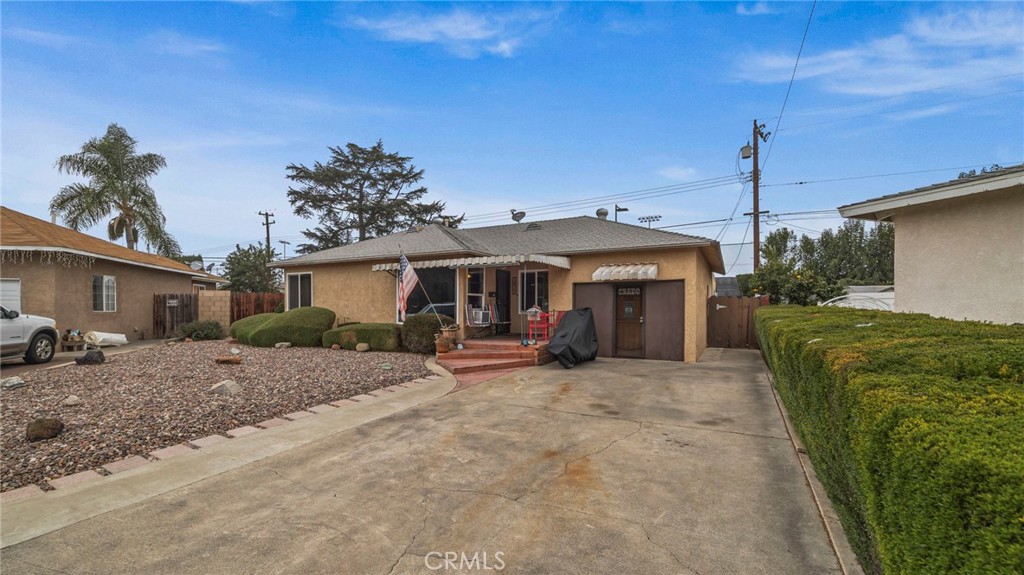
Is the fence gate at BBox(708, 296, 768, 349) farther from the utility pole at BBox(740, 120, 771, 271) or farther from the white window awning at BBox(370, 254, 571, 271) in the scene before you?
the white window awning at BBox(370, 254, 571, 271)

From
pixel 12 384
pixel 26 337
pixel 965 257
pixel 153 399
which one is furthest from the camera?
pixel 26 337

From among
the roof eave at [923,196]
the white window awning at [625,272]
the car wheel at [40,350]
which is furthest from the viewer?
the white window awning at [625,272]

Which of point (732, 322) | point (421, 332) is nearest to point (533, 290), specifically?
point (421, 332)

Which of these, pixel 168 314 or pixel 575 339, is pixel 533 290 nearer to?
pixel 575 339

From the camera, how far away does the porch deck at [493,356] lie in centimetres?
958

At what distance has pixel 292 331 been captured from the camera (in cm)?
1272

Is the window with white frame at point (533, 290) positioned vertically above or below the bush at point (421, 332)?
above

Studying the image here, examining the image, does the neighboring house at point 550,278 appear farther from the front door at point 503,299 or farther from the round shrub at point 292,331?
the round shrub at point 292,331

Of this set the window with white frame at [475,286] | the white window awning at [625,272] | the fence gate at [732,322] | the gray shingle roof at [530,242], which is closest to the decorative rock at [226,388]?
the window with white frame at [475,286]

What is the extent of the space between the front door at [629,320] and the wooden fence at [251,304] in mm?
15062

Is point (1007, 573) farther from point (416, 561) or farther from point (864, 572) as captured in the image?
point (416, 561)

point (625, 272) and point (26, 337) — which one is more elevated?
point (625, 272)

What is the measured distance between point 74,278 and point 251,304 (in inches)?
232

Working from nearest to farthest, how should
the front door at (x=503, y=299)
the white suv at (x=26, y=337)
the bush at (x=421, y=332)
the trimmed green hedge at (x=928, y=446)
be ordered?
the trimmed green hedge at (x=928, y=446)
the white suv at (x=26, y=337)
the bush at (x=421, y=332)
the front door at (x=503, y=299)
